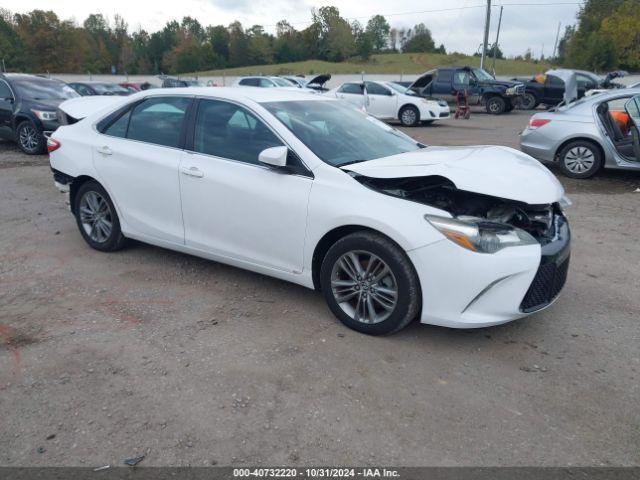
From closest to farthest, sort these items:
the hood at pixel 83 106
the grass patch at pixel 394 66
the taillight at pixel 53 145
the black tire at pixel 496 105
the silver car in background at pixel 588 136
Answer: the taillight at pixel 53 145 < the hood at pixel 83 106 < the silver car in background at pixel 588 136 < the black tire at pixel 496 105 < the grass patch at pixel 394 66

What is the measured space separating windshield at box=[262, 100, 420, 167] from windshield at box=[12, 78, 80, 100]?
9.41m

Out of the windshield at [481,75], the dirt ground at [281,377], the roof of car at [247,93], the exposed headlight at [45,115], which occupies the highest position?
the roof of car at [247,93]

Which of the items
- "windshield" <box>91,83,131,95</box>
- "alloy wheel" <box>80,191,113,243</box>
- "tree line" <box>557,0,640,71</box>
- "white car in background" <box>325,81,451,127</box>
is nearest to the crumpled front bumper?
"alloy wheel" <box>80,191,113,243</box>

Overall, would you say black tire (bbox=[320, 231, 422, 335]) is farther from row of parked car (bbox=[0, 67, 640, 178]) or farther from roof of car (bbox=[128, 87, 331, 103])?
row of parked car (bbox=[0, 67, 640, 178])

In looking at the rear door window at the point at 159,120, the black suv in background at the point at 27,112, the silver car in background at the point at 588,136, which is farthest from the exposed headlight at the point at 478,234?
the black suv in background at the point at 27,112

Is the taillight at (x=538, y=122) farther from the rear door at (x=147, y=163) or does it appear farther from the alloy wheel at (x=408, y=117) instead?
the alloy wheel at (x=408, y=117)

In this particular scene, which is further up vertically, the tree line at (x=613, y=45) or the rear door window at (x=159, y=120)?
the tree line at (x=613, y=45)

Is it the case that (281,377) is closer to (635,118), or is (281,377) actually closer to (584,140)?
(584,140)

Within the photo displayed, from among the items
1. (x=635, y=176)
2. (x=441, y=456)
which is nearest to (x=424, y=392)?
(x=441, y=456)

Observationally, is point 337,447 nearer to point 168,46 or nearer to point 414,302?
point 414,302

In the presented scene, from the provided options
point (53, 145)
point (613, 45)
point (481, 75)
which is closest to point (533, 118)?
point (53, 145)

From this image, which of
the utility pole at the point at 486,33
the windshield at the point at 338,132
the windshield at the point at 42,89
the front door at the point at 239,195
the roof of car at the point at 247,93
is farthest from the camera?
the utility pole at the point at 486,33

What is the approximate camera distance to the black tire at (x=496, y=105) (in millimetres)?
22770

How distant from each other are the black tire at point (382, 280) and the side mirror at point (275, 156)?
69cm
